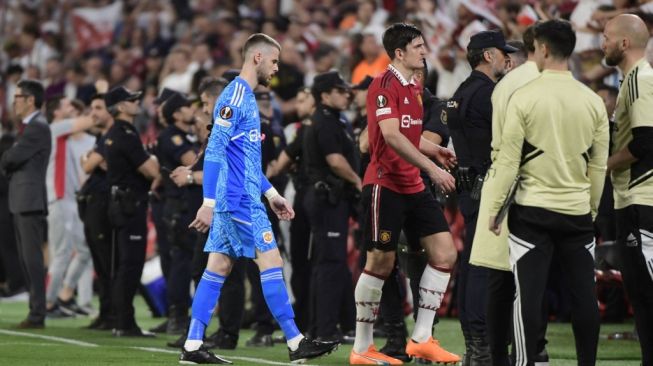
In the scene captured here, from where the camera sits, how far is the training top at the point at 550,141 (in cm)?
795

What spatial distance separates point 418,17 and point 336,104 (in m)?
6.33

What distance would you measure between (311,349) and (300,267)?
12.7ft

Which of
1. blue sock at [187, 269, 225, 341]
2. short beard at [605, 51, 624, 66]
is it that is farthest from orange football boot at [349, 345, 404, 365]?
short beard at [605, 51, 624, 66]

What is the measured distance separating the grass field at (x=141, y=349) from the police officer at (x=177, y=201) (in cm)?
47

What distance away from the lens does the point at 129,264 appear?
13406mm

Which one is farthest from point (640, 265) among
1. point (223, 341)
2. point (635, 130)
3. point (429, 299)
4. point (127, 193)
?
point (127, 193)

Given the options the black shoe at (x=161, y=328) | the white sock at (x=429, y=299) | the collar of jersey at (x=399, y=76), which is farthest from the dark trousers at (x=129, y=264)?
the collar of jersey at (x=399, y=76)

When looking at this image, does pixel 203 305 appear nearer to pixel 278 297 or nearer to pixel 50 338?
pixel 278 297

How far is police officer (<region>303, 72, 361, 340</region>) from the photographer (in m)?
12.3

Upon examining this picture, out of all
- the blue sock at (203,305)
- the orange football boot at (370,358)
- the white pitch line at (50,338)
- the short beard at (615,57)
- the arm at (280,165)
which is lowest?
the white pitch line at (50,338)

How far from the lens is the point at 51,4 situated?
93.9 feet

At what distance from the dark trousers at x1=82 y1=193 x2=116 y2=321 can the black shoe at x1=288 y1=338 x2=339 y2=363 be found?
4593 mm

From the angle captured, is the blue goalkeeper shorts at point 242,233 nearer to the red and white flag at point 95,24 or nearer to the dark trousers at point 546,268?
the dark trousers at point 546,268

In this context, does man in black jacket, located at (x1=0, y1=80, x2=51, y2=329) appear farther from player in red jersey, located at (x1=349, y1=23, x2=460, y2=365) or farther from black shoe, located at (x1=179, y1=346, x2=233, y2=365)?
player in red jersey, located at (x1=349, y1=23, x2=460, y2=365)
